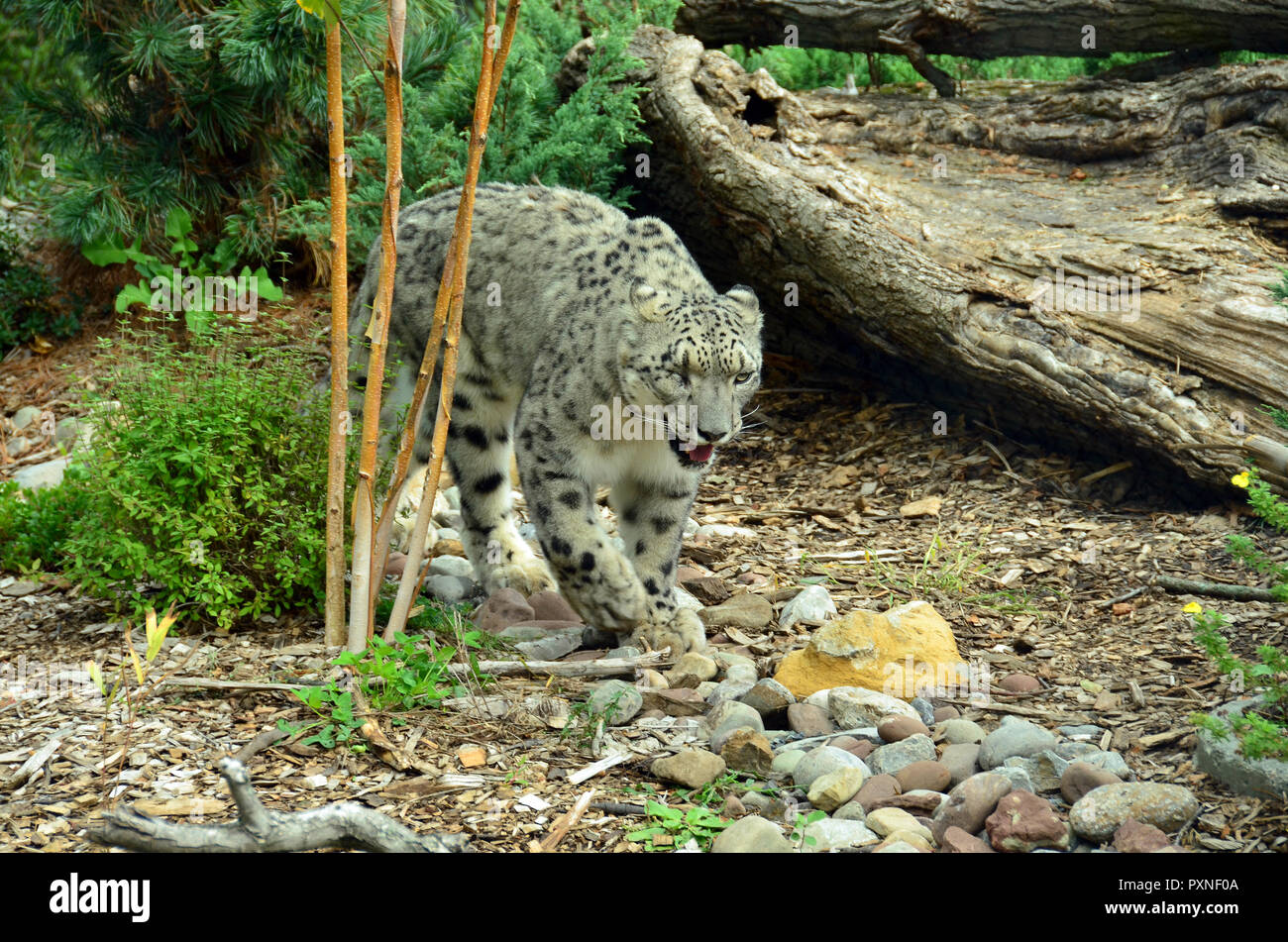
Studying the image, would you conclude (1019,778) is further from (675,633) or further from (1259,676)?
(675,633)

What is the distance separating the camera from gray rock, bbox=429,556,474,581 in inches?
271

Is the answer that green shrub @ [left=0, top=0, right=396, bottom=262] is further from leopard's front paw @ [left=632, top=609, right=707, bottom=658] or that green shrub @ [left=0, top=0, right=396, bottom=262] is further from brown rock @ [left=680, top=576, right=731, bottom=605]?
leopard's front paw @ [left=632, top=609, right=707, bottom=658]

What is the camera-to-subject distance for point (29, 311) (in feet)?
33.5

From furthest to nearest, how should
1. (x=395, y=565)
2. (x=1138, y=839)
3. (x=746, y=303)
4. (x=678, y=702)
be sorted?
(x=395, y=565) < (x=746, y=303) < (x=678, y=702) < (x=1138, y=839)

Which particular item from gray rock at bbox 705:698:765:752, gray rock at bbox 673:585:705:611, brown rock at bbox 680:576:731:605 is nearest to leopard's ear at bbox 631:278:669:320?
gray rock at bbox 673:585:705:611

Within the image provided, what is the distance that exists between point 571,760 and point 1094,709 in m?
2.11

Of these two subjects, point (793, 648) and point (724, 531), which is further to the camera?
point (724, 531)

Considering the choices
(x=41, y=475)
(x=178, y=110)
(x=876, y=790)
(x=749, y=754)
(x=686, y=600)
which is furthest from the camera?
(x=178, y=110)

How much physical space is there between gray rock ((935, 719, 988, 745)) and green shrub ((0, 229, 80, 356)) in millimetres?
8558

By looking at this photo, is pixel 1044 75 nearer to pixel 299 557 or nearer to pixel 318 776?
pixel 299 557

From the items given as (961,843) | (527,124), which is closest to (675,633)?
(961,843)

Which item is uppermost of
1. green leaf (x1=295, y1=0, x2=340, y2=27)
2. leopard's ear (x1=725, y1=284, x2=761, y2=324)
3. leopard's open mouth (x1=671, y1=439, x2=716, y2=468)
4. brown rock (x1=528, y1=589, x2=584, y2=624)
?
green leaf (x1=295, y1=0, x2=340, y2=27)

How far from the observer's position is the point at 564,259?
631 centimetres

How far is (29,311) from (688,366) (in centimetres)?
746
